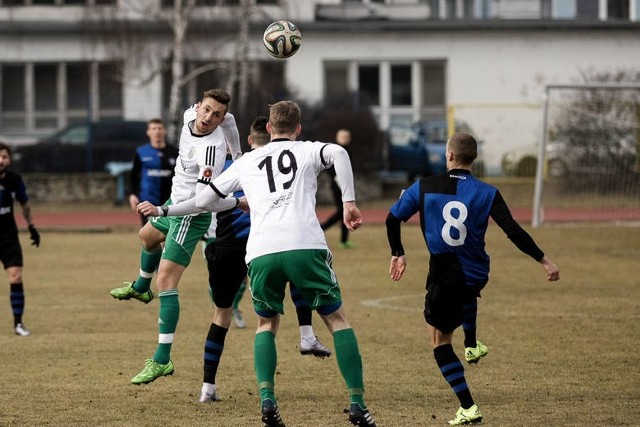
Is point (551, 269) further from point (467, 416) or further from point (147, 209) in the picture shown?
point (147, 209)

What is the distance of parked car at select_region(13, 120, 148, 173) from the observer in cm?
3478

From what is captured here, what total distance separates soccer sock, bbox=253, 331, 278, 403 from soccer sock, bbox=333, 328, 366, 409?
437mm

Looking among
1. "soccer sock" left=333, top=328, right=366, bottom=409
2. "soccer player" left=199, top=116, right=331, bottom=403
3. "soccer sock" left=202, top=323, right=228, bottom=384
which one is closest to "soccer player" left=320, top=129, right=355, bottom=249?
"soccer player" left=199, top=116, right=331, bottom=403

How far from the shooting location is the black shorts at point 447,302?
8359mm

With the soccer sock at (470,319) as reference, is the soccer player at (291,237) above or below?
above

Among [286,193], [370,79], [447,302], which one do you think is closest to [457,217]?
[447,302]

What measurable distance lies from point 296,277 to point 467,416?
4.79ft

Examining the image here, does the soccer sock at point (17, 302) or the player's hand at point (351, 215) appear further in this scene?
the soccer sock at point (17, 302)

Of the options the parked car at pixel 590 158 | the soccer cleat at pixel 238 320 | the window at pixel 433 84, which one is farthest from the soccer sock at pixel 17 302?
the window at pixel 433 84

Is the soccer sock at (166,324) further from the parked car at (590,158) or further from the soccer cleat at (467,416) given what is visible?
the parked car at (590,158)

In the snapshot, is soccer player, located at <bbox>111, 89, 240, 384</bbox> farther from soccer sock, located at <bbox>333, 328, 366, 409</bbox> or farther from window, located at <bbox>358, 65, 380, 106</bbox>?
window, located at <bbox>358, 65, 380, 106</bbox>

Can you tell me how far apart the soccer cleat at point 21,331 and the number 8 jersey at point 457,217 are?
609 centimetres

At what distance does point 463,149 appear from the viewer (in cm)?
838

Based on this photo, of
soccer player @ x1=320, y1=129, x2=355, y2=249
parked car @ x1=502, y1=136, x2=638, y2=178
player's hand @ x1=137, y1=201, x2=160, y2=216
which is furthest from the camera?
parked car @ x1=502, y1=136, x2=638, y2=178
